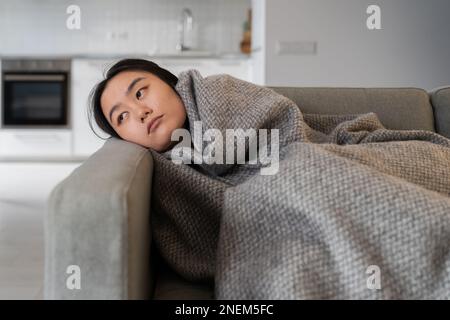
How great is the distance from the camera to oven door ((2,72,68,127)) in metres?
4.39

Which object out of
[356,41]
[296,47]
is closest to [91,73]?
[296,47]

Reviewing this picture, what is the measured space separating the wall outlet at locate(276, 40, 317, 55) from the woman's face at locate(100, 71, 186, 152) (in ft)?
6.85

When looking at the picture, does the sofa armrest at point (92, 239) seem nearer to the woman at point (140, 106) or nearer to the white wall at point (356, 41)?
the woman at point (140, 106)

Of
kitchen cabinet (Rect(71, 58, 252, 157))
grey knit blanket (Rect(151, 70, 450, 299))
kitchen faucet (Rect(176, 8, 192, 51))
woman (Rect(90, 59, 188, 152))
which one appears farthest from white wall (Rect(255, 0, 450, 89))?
grey knit blanket (Rect(151, 70, 450, 299))

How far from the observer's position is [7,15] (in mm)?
4828

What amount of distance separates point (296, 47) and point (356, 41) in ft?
1.14

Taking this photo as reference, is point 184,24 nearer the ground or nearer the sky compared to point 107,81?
nearer the sky

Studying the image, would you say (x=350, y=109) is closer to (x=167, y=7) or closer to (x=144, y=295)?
(x=144, y=295)

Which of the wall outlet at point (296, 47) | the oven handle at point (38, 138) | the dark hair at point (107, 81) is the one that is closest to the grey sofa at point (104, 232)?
the dark hair at point (107, 81)

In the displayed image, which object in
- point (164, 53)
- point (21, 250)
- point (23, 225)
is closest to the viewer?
point (21, 250)

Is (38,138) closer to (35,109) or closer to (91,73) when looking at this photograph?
(35,109)

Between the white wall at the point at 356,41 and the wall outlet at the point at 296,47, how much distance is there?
2cm

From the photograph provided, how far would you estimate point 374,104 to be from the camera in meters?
1.48
